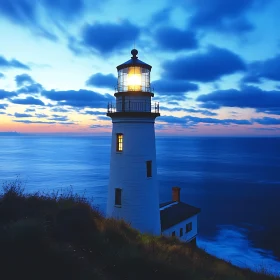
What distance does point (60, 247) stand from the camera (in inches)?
216

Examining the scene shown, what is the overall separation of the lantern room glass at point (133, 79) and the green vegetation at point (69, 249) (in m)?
6.46

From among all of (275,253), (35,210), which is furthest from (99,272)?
(275,253)

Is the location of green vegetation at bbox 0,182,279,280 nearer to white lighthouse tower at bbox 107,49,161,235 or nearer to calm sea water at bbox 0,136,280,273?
white lighthouse tower at bbox 107,49,161,235

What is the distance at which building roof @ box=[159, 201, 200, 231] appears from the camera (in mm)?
17220

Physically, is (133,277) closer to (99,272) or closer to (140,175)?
(99,272)

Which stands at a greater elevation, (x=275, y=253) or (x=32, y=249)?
(x=32, y=249)

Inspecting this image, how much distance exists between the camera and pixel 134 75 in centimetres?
1369

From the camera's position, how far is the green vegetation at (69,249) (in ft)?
15.8

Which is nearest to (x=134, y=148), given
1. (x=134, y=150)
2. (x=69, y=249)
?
(x=134, y=150)

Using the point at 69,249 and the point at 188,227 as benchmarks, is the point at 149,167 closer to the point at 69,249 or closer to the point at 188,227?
the point at 188,227

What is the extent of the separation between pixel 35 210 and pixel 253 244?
84.1ft

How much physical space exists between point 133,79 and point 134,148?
3205 millimetres

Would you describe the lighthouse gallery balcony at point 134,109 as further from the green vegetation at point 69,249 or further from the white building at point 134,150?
the green vegetation at point 69,249

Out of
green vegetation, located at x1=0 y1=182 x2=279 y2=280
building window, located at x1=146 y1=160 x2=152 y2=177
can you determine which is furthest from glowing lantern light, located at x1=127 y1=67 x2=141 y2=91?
green vegetation, located at x1=0 y1=182 x2=279 y2=280
